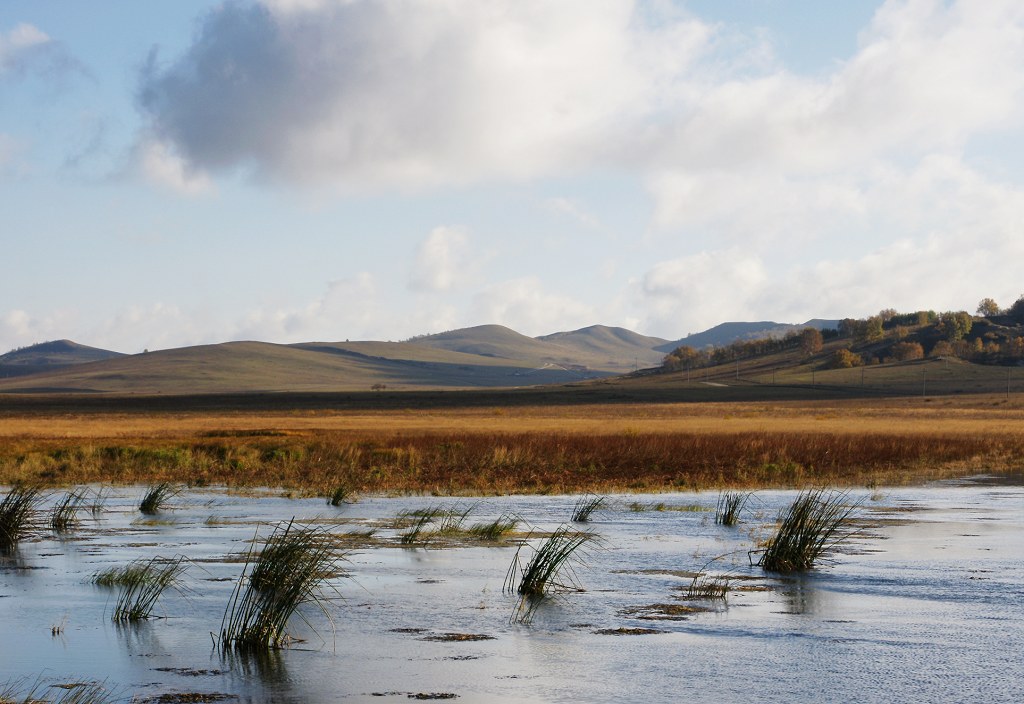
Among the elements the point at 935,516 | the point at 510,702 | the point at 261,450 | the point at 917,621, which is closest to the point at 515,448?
the point at 261,450

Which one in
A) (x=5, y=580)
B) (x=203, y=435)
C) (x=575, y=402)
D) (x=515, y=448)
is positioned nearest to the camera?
(x=5, y=580)

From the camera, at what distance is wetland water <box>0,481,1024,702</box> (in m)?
11.6

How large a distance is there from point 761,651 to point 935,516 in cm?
1596

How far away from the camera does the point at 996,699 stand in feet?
36.0

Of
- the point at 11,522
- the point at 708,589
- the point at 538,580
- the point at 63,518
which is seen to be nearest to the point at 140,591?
the point at 538,580

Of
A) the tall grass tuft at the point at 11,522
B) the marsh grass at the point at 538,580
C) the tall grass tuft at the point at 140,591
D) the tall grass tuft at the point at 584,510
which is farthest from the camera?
the tall grass tuft at the point at 584,510

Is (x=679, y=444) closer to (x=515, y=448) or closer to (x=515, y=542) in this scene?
(x=515, y=448)

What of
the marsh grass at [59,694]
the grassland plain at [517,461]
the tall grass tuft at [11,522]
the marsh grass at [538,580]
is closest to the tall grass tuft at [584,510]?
the grassland plain at [517,461]

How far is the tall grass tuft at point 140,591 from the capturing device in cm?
1517

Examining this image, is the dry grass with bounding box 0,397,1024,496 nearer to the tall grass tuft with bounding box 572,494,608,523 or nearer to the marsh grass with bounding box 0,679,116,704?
the tall grass tuft with bounding box 572,494,608,523

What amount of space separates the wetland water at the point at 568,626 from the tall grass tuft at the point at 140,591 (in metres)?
0.25

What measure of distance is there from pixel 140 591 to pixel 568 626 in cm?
632

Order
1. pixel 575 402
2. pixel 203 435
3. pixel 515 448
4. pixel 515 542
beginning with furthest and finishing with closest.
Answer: pixel 575 402, pixel 203 435, pixel 515 448, pixel 515 542

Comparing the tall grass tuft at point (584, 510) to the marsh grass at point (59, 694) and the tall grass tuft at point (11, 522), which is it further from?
the marsh grass at point (59, 694)
